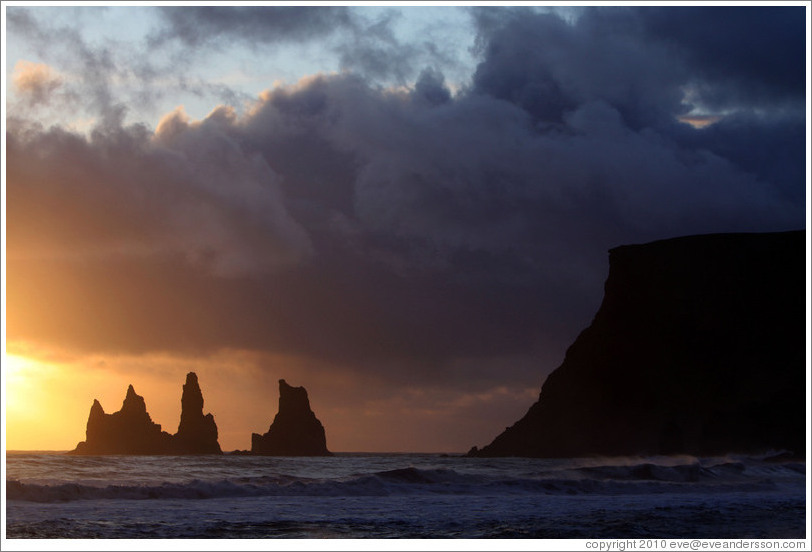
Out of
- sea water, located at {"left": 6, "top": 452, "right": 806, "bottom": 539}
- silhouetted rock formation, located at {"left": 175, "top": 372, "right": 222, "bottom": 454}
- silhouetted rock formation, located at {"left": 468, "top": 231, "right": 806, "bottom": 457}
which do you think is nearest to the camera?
sea water, located at {"left": 6, "top": 452, "right": 806, "bottom": 539}

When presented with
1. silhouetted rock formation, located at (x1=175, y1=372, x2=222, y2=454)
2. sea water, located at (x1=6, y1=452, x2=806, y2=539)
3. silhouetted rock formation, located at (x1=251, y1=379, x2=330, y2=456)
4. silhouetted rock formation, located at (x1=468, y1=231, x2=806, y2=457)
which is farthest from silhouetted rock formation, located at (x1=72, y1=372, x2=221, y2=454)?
sea water, located at (x1=6, y1=452, x2=806, y2=539)

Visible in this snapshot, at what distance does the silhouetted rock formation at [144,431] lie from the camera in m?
74.6

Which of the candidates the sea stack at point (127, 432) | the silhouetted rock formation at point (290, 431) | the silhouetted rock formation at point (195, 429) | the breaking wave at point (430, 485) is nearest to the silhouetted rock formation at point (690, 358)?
the breaking wave at point (430, 485)

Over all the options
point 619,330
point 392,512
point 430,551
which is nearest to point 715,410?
point 619,330

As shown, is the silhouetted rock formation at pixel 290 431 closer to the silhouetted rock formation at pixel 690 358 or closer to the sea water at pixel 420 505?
the silhouetted rock formation at pixel 690 358

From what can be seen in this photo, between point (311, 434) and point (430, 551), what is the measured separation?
70.1 meters

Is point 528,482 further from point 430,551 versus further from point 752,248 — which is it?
point 752,248

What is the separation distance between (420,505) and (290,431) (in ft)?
204

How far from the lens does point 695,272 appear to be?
187ft

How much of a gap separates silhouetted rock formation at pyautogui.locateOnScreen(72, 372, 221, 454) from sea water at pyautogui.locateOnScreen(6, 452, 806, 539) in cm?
4035

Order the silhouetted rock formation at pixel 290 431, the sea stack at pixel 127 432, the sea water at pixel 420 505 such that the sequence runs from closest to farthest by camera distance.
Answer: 1. the sea water at pixel 420 505
2. the sea stack at pixel 127 432
3. the silhouetted rock formation at pixel 290 431

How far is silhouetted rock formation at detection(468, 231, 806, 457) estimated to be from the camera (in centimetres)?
Answer: 4875

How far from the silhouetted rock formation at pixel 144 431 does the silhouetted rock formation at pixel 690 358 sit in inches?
1236

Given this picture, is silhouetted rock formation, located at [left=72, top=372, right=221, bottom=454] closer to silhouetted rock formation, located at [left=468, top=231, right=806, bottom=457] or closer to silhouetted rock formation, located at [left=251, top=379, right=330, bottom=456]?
silhouetted rock formation, located at [left=251, top=379, right=330, bottom=456]
